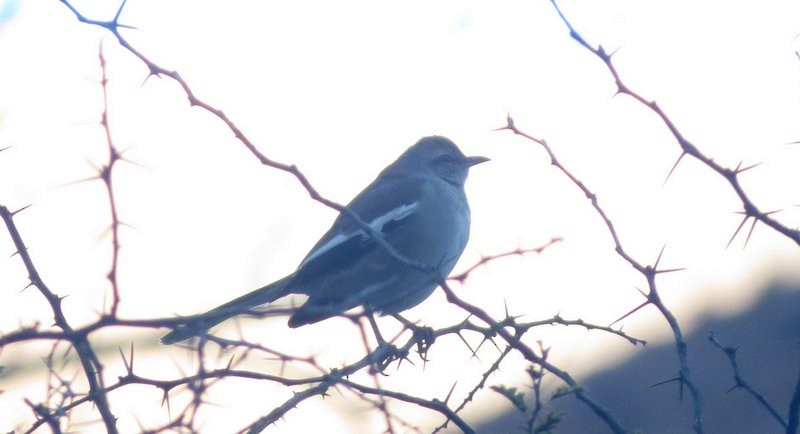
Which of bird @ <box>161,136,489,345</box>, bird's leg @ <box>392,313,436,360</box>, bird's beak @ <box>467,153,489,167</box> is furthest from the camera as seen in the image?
bird's beak @ <box>467,153,489,167</box>

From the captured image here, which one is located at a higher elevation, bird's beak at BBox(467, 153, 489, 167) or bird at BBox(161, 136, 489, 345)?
bird's beak at BBox(467, 153, 489, 167)

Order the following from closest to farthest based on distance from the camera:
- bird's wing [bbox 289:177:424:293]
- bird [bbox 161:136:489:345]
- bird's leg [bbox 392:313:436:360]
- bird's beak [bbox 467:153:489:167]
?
bird's leg [bbox 392:313:436:360], bird [bbox 161:136:489:345], bird's wing [bbox 289:177:424:293], bird's beak [bbox 467:153:489:167]

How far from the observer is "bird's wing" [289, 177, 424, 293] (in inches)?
269

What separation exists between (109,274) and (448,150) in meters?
6.00

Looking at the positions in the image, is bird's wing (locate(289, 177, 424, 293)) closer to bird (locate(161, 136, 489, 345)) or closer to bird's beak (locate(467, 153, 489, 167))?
bird (locate(161, 136, 489, 345))

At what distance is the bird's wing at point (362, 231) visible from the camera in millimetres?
6840

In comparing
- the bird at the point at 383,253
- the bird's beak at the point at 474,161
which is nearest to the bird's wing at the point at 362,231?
the bird at the point at 383,253

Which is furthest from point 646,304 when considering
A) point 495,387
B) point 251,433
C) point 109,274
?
point 109,274

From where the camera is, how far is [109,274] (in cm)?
246

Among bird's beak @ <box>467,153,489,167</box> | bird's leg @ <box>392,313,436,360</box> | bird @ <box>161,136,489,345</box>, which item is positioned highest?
bird's beak @ <box>467,153,489,167</box>

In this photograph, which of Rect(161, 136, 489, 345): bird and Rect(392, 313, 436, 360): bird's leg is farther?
Rect(161, 136, 489, 345): bird

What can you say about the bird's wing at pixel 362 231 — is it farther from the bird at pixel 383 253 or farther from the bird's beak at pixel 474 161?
the bird's beak at pixel 474 161

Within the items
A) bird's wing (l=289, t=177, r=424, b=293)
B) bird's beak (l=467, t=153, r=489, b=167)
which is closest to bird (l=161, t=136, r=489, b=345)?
bird's wing (l=289, t=177, r=424, b=293)

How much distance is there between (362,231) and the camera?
7.05 m
